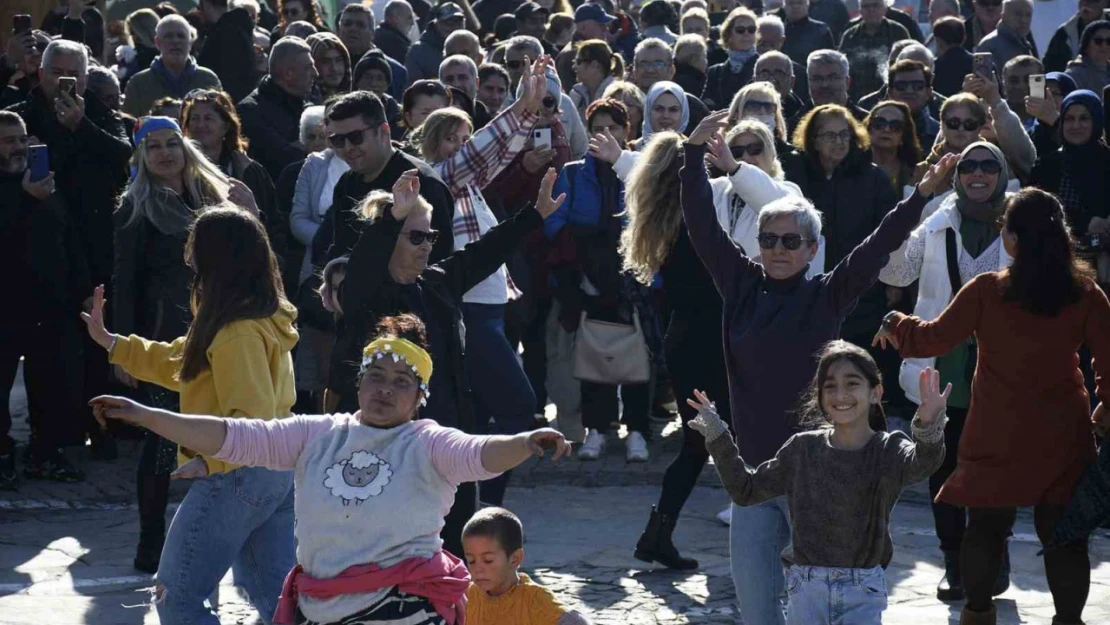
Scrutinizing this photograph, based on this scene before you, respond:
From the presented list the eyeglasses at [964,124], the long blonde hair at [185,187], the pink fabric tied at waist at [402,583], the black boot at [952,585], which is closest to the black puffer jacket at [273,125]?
the long blonde hair at [185,187]

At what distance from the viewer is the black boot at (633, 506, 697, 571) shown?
829 centimetres

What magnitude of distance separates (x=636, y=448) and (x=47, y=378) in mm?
3468

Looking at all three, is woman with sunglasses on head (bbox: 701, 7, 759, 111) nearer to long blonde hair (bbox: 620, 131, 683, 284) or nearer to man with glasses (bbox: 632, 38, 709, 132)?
man with glasses (bbox: 632, 38, 709, 132)

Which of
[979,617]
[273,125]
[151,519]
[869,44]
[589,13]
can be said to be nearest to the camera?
[979,617]

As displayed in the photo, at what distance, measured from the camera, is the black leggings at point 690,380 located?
8156 mm

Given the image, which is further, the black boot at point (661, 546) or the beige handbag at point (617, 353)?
the beige handbag at point (617, 353)

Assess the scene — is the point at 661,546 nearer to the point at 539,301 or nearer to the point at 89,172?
the point at 539,301

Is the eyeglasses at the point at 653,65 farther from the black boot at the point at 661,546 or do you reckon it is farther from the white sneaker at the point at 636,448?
the black boot at the point at 661,546

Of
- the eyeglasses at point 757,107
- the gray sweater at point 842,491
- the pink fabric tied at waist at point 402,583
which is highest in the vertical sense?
the eyeglasses at point 757,107

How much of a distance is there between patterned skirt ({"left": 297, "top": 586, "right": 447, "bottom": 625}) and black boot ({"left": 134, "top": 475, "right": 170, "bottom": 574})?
3.32 metres

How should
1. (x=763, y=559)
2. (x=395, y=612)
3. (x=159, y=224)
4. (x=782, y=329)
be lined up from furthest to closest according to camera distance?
(x=159, y=224)
(x=782, y=329)
(x=763, y=559)
(x=395, y=612)

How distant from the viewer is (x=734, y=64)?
13.6 m


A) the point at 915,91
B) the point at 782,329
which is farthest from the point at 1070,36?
the point at 782,329

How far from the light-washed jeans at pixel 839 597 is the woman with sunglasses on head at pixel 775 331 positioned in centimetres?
39
